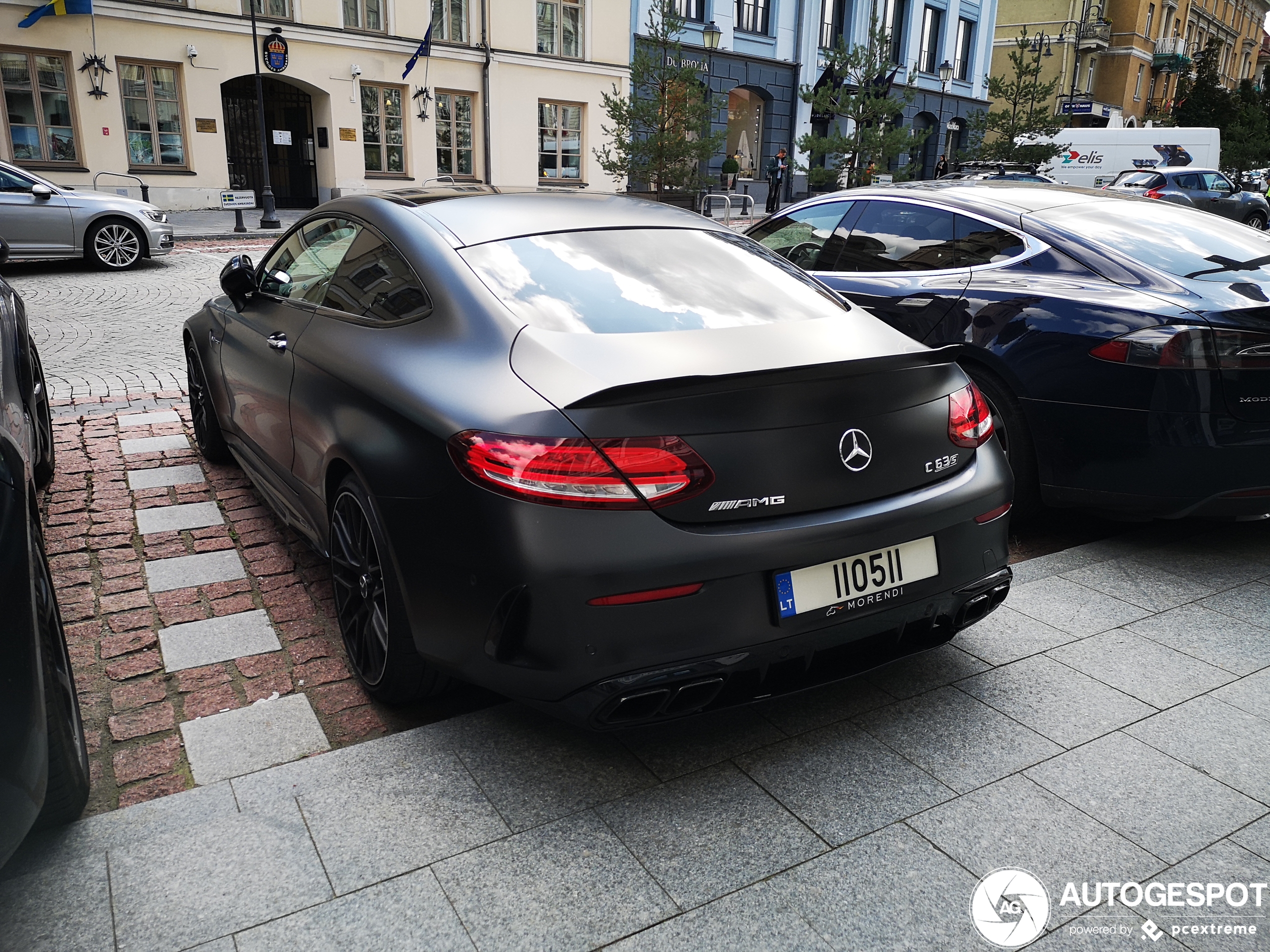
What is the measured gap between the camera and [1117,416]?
4008 millimetres

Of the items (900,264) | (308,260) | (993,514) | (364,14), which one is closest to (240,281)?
(308,260)

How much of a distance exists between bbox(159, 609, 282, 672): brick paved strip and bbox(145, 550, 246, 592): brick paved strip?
0.37 meters

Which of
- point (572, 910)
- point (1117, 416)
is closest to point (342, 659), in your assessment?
point (572, 910)

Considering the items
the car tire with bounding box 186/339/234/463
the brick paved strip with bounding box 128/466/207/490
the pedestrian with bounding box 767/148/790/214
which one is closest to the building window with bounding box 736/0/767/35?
the pedestrian with bounding box 767/148/790/214

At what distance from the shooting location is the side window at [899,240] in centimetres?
499

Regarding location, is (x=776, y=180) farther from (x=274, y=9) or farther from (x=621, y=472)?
(x=621, y=472)

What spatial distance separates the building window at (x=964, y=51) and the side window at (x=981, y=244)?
43.2 metres

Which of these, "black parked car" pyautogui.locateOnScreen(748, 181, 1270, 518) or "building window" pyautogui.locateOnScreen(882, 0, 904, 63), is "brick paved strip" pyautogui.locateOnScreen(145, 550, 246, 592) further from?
"building window" pyautogui.locateOnScreen(882, 0, 904, 63)

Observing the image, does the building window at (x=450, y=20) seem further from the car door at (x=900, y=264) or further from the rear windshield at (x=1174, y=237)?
the rear windshield at (x=1174, y=237)

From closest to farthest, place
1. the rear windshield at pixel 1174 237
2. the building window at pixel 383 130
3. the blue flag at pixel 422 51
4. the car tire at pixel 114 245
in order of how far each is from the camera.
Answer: the rear windshield at pixel 1174 237, the car tire at pixel 114 245, the blue flag at pixel 422 51, the building window at pixel 383 130

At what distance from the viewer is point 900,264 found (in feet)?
16.8

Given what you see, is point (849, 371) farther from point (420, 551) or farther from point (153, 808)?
point (153, 808)

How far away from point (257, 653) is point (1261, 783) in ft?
9.86

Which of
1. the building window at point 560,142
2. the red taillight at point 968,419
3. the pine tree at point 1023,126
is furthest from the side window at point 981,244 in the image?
the pine tree at point 1023,126
